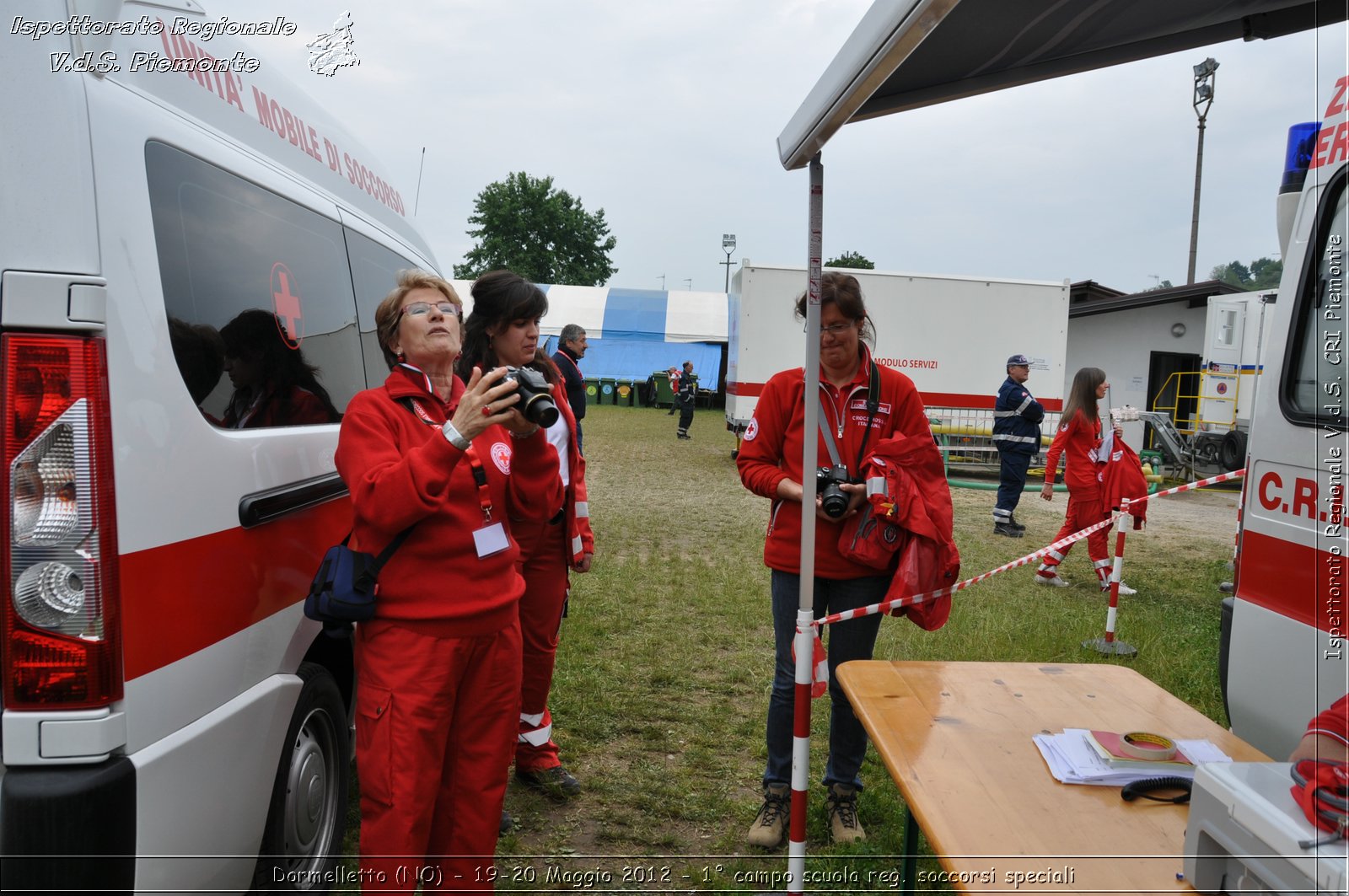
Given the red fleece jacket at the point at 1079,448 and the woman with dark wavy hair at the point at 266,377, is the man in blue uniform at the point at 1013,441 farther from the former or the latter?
the woman with dark wavy hair at the point at 266,377

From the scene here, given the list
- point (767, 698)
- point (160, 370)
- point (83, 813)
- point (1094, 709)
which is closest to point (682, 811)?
point (767, 698)

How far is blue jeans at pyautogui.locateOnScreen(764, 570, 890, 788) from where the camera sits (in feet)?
9.91

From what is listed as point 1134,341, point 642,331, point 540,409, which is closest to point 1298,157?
point 540,409

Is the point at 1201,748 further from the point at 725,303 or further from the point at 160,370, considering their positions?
the point at 725,303

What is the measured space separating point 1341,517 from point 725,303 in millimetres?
31546

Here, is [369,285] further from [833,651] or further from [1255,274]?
[1255,274]

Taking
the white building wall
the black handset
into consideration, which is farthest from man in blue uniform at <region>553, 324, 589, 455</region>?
the white building wall

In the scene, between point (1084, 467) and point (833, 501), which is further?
point (1084, 467)

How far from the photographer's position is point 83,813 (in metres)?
1.50

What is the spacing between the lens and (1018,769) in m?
1.96

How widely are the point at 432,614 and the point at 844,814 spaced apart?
6.11ft

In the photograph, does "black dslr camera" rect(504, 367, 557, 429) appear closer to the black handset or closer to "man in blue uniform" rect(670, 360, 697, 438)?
the black handset

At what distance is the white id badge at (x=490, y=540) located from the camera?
227 cm

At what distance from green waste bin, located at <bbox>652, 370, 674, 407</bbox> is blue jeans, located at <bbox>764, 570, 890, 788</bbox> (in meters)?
27.3
